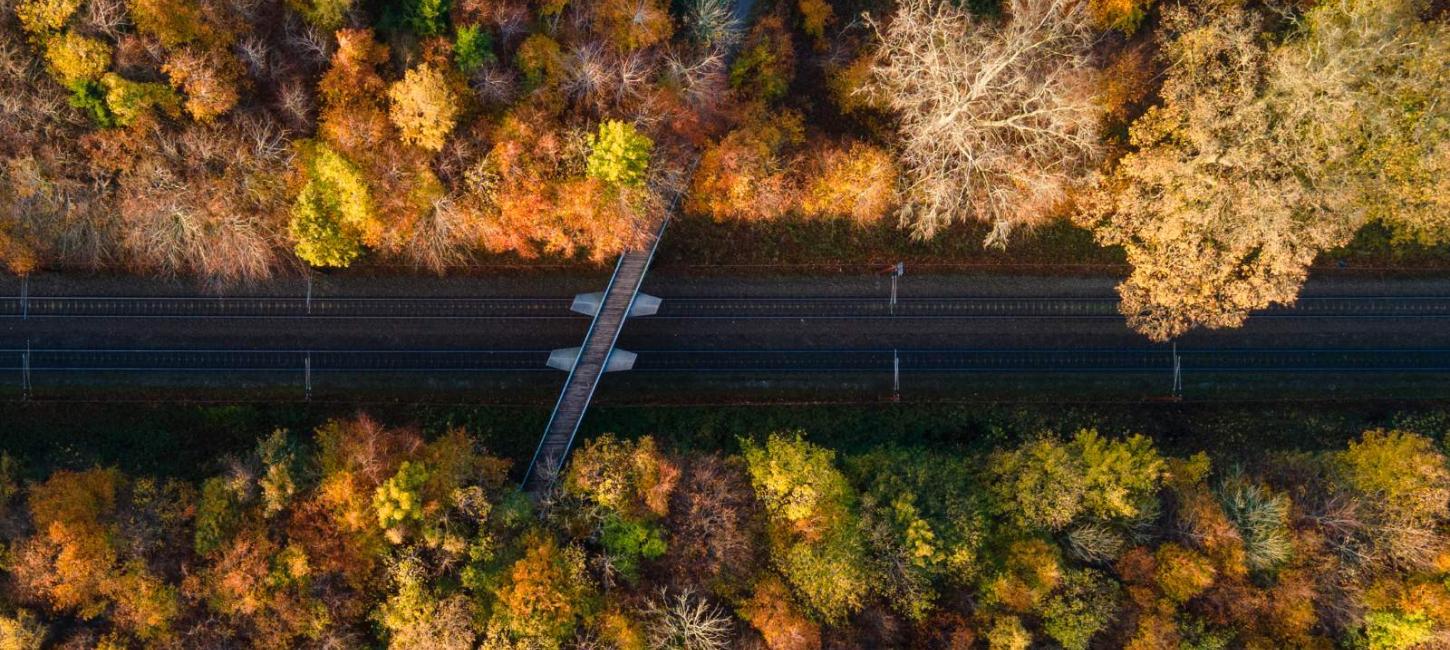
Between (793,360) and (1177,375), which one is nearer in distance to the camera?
(793,360)

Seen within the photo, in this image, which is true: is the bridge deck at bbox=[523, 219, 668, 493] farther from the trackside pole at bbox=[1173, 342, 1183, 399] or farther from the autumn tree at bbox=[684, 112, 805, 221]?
the trackside pole at bbox=[1173, 342, 1183, 399]

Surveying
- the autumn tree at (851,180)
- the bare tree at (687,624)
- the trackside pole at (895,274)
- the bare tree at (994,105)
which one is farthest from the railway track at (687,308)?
the bare tree at (687,624)

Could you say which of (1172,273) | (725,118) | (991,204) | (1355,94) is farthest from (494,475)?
(1355,94)

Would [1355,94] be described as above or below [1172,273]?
above

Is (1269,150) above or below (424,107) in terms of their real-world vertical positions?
below

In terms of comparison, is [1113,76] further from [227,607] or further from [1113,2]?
[227,607]

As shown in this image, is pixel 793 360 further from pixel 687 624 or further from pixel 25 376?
pixel 25 376

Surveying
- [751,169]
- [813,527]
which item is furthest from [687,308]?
[813,527]
